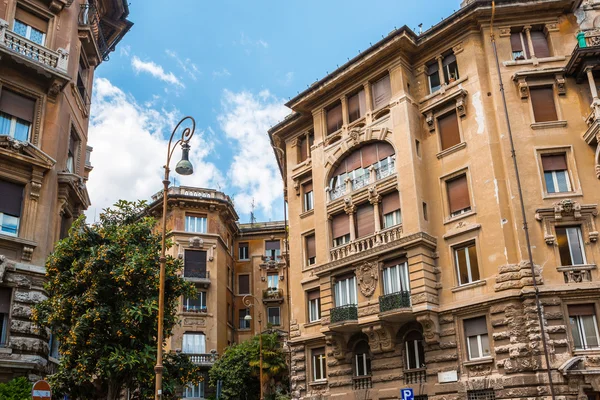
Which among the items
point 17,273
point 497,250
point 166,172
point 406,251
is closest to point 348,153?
point 406,251

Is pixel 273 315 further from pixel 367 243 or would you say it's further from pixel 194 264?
pixel 367 243

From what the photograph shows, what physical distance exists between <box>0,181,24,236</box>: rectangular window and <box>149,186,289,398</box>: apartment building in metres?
20.6

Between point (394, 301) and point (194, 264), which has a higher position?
point (194, 264)

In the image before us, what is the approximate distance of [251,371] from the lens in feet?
122

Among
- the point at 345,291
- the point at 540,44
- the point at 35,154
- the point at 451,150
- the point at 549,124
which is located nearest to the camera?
the point at 35,154

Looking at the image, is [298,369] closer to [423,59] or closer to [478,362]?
[478,362]

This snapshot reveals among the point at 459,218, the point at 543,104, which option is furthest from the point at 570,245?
the point at 543,104

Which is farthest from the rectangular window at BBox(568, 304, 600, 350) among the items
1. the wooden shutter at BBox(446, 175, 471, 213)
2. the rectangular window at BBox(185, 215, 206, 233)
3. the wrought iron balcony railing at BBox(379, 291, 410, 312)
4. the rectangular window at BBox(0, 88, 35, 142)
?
the rectangular window at BBox(185, 215, 206, 233)

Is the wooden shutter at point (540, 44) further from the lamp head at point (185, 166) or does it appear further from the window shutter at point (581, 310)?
the lamp head at point (185, 166)

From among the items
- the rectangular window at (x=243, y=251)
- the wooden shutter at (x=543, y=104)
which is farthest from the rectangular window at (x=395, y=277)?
the rectangular window at (x=243, y=251)

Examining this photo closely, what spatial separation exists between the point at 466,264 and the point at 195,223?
26728 millimetres

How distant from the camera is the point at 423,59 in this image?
1119 inches

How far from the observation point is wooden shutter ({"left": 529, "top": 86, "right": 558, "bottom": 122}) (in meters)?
24.6

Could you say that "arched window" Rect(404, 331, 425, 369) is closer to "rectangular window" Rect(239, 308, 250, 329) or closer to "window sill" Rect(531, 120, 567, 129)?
"window sill" Rect(531, 120, 567, 129)
